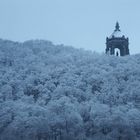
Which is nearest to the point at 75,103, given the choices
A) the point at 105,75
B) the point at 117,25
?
the point at 105,75

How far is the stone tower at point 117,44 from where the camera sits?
63.7 m

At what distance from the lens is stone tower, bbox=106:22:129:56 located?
63.7m

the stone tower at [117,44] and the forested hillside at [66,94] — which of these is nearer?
the forested hillside at [66,94]

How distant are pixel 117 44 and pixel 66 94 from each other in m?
16.8

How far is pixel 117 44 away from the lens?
212 ft

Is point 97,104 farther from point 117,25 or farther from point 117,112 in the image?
point 117,25

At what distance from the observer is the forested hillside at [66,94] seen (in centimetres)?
4175

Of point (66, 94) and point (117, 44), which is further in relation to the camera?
point (117, 44)

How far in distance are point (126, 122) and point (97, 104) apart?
494 cm

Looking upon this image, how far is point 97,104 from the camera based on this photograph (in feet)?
154

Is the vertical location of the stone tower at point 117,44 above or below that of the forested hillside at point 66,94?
above

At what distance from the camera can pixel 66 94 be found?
2008 inches

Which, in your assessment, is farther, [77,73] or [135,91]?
[77,73]

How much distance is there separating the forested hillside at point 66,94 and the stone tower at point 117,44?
1.91 meters
